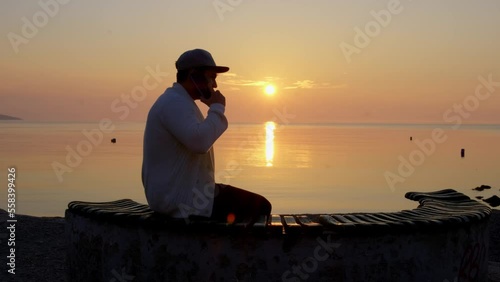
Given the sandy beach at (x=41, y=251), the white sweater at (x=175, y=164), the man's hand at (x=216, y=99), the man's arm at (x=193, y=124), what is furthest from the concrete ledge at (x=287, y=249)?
the sandy beach at (x=41, y=251)

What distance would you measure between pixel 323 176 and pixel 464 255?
1157 inches

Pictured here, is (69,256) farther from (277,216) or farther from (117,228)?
(277,216)

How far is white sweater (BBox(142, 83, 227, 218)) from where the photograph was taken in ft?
16.3

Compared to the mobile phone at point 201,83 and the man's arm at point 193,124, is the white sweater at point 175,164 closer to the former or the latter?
the man's arm at point 193,124

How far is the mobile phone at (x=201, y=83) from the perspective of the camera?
5.14 m

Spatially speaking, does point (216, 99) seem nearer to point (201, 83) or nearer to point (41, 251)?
point (201, 83)

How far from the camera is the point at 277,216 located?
5.74m

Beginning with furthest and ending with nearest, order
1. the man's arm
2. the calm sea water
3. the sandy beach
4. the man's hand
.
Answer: the calm sea water
the sandy beach
the man's hand
the man's arm

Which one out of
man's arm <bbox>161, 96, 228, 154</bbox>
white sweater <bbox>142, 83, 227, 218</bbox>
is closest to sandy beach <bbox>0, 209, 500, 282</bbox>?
white sweater <bbox>142, 83, 227, 218</bbox>

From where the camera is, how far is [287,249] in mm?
5012

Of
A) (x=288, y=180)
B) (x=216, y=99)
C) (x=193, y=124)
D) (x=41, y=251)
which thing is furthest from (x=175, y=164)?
(x=288, y=180)

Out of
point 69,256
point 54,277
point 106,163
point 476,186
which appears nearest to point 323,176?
point 476,186

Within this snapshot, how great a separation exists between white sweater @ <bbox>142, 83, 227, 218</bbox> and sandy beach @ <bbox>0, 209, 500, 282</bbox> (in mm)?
4339

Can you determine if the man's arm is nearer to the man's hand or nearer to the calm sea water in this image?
the man's hand
